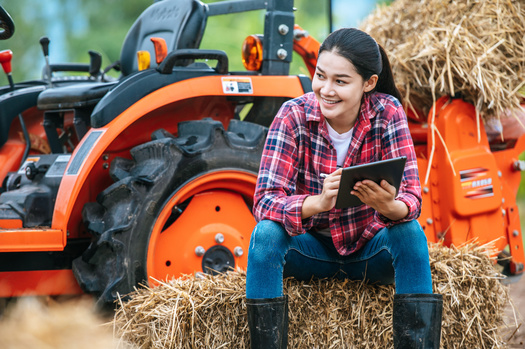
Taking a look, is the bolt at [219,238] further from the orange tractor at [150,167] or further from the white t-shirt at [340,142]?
the white t-shirt at [340,142]

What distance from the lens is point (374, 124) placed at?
2234 mm

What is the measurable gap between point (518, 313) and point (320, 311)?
1.01 meters

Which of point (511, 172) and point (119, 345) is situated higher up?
point (511, 172)

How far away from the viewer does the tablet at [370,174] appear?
1854 mm

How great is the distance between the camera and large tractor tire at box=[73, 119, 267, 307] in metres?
2.59

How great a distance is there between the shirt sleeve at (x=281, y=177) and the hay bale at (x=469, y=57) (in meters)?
1.57

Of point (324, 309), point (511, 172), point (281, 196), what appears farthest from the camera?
point (511, 172)

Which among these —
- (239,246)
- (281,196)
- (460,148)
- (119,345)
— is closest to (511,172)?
(460,148)

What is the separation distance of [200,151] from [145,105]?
29 centimetres

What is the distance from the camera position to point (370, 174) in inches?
74.3

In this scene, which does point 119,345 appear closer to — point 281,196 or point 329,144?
point 281,196

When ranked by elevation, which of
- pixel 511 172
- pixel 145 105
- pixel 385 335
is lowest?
pixel 385 335

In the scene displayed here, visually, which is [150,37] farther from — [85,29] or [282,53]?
[85,29]

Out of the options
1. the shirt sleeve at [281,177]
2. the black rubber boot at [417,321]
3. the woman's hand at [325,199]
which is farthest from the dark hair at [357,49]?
the black rubber boot at [417,321]
